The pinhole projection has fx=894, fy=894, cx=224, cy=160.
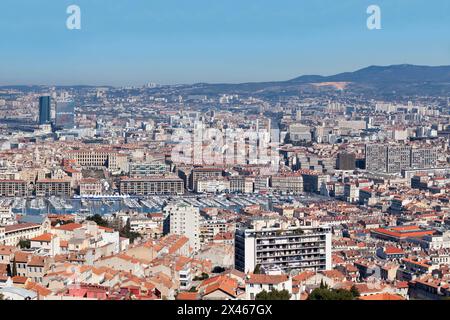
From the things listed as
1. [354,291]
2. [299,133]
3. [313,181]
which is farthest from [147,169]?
[354,291]

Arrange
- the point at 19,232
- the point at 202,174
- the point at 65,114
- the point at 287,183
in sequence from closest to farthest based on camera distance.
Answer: the point at 19,232, the point at 287,183, the point at 202,174, the point at 65,114

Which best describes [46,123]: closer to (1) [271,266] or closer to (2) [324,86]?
(2) [324,86]

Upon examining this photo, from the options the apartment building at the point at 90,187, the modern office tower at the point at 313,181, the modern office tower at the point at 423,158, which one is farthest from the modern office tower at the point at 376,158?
the apartment building at the point at 90,187

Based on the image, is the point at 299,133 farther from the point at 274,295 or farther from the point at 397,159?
the point at 274,295

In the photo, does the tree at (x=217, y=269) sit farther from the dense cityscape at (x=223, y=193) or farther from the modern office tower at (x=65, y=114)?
the modern office tower at (x=65, y=114)

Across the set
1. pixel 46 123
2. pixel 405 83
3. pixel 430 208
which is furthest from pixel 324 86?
pixel 430 208
